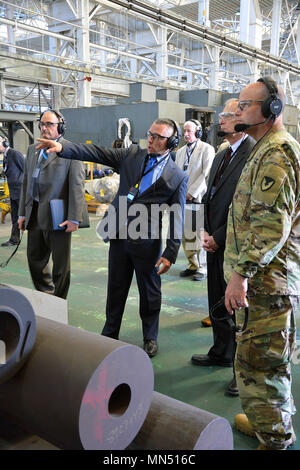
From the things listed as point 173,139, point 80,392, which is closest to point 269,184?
point 80,392

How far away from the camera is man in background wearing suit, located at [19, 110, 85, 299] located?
11.3 ft

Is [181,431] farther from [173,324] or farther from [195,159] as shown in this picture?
[195,159]

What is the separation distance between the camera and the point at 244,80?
20.4 meters

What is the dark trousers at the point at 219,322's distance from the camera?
9.48 ft

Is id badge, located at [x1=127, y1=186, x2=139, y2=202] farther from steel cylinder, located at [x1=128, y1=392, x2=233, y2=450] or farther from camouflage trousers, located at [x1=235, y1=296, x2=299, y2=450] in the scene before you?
steel cylinder, located at [x1=128, y1=392, x2=233, y2=450]

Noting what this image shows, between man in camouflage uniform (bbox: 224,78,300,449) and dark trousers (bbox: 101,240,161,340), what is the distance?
104cm

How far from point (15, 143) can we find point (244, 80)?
1502 centimetres

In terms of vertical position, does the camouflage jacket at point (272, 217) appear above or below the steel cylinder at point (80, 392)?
above

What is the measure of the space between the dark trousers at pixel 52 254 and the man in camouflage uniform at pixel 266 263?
73.7 inches

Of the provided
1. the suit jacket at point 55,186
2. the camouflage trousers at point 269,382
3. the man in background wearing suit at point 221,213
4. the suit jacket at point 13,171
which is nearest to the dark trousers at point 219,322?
the man in background wearing suit at point 221,213

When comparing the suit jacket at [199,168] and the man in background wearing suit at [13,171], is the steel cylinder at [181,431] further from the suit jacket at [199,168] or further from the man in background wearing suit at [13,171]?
the man in background wearing suit at [13,171]

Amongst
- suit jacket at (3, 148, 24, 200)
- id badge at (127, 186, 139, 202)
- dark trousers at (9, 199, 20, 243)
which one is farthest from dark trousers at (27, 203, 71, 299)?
suit jacket at (3, 148, 24, 200)
